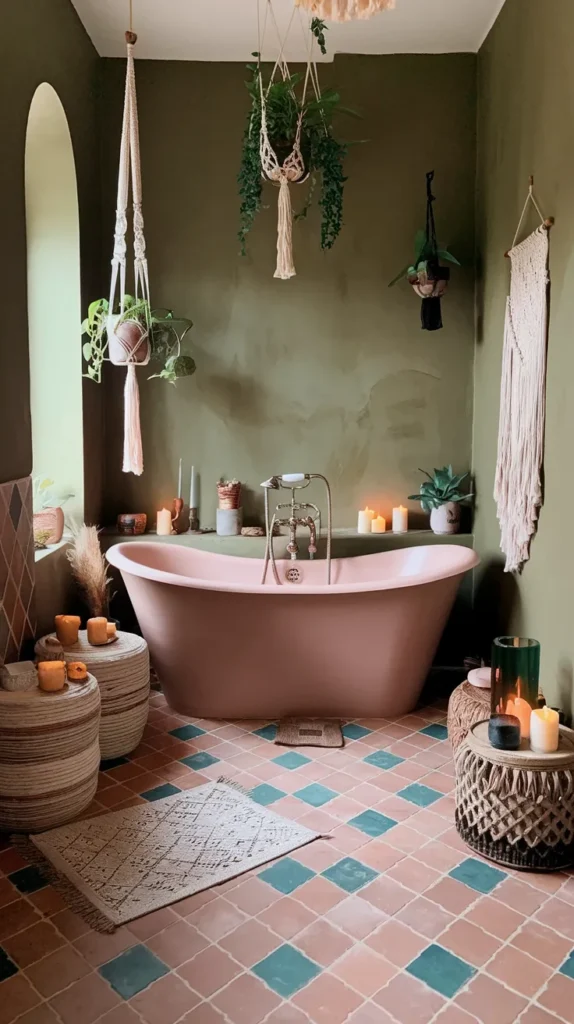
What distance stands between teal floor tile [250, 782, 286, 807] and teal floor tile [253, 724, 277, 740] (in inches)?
16.7

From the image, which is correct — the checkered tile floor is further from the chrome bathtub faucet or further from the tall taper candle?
the tall taper candle

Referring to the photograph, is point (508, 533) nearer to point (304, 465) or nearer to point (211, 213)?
point (304, 465)

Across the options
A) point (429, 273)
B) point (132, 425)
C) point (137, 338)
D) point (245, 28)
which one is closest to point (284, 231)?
point (429, 273)

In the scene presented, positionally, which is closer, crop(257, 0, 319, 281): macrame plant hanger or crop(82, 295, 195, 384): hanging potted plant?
crop(257, 0, 319, 281): macrame plant hanger

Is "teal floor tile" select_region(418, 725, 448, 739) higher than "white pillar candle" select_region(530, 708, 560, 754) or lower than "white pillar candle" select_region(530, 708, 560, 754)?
lower

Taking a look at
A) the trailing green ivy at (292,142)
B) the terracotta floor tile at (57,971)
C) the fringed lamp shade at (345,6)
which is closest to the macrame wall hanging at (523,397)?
the trailing green ivy at (292,142)

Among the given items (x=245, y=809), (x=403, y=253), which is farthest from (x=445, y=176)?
(x=245, y=809)

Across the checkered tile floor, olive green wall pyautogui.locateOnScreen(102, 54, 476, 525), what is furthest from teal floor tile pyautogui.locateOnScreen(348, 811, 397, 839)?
olive green wall pyautogui.locateOnScreen(102, 54, 476, 525)

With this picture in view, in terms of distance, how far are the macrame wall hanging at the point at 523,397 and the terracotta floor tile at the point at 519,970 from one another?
1.59 m

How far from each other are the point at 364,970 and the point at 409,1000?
0.13 m

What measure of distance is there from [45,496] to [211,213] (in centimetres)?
169

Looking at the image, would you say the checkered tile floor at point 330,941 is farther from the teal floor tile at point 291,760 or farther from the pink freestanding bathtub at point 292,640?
the pink freestanding bathtub at point 292,640

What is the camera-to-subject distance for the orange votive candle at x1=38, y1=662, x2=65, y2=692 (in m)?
2.57

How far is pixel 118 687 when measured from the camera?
300 centimetres
